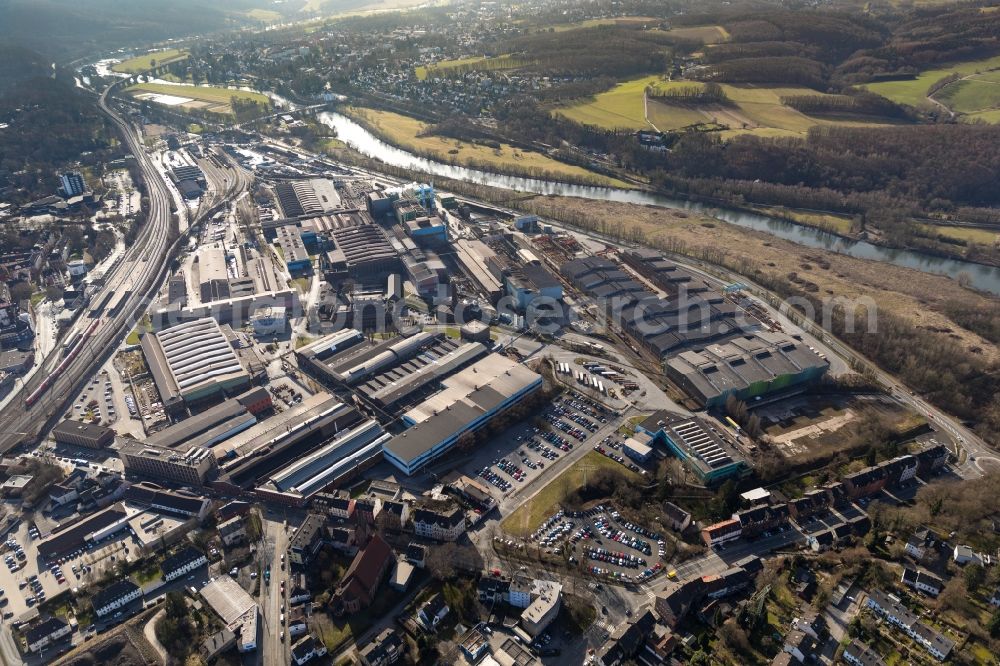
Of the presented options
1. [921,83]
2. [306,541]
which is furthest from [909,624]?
[921,83]

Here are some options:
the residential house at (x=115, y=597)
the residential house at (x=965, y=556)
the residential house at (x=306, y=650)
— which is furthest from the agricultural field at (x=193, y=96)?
the residential house at (x=965, y=556)

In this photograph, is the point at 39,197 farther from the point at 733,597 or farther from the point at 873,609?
the point at 873,609

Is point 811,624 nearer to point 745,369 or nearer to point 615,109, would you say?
point 745,369

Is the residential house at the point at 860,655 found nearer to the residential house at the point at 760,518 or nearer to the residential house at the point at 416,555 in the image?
the residential house at the point at 760,518

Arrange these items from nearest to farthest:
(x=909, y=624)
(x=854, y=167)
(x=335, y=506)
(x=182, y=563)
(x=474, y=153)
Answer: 1. (x=909, y=624)
2. (x=182, y=563)
3. (x=335, y=506)
4. (x=854, y=167)
5. (x=474, y=153)

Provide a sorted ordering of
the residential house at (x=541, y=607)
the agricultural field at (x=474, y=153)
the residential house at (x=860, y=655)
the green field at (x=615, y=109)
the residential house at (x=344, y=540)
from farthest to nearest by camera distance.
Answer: the green field at (x=615, y=109) < the agricultural field at (x=474, y=153) < the residential house at (x=344, y=540) < the residential house at (x=541, y=607) < the residential house at (x=860, y=655)

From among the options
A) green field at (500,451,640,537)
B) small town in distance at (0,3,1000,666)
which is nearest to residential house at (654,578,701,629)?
small town in distance at (0,3,1000,666)
